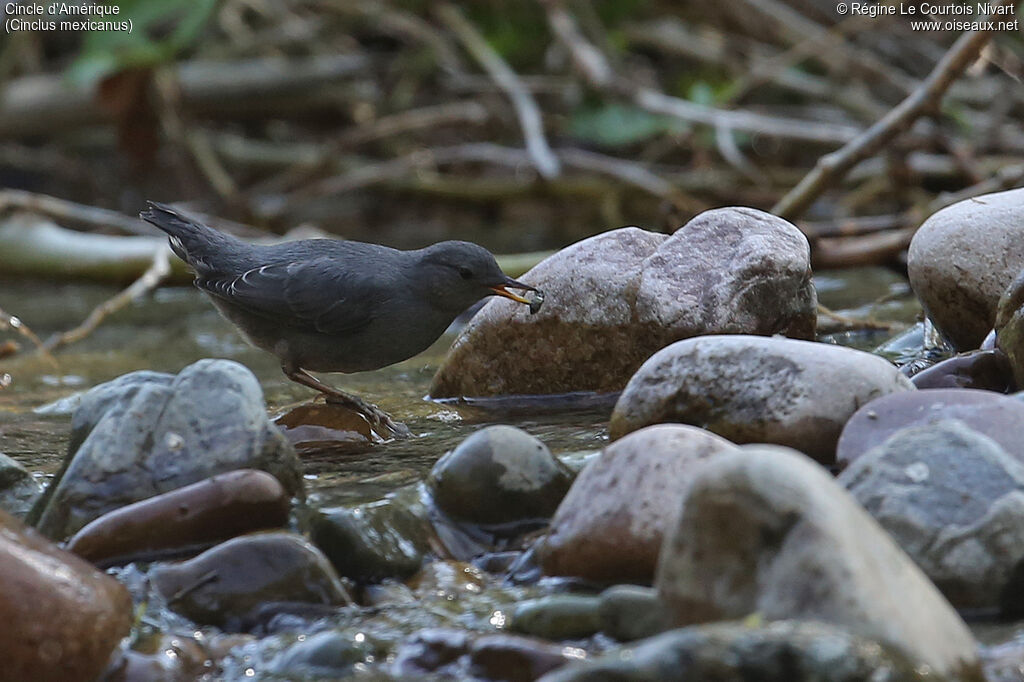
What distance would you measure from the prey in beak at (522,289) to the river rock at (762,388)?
1.00m

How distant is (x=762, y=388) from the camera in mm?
3592

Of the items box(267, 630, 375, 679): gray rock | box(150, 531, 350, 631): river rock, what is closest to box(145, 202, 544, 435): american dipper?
box(150, 531, 350, 631): river rock

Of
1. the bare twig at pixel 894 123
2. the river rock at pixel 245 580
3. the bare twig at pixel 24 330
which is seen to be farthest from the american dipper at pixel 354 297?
the bare twig at pixel 894 123

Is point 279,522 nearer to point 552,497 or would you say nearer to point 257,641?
point 257,641

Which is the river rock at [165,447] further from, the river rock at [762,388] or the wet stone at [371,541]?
the river rock at [762,388]

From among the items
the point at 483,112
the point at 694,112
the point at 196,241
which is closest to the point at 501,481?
the point at 196,241

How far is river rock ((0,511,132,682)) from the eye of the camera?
271 cm

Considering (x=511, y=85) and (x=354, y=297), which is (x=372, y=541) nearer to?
(x=354, y=297)

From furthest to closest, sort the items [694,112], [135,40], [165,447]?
[135,40], [694,112], [165,447]

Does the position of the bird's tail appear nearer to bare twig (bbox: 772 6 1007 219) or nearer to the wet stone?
the wet stone

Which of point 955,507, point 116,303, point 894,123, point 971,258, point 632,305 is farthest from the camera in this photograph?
point 894,123

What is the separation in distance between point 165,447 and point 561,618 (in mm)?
1309

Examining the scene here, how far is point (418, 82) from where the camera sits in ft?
36.3

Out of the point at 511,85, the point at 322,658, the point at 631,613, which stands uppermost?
the point at 511,85
